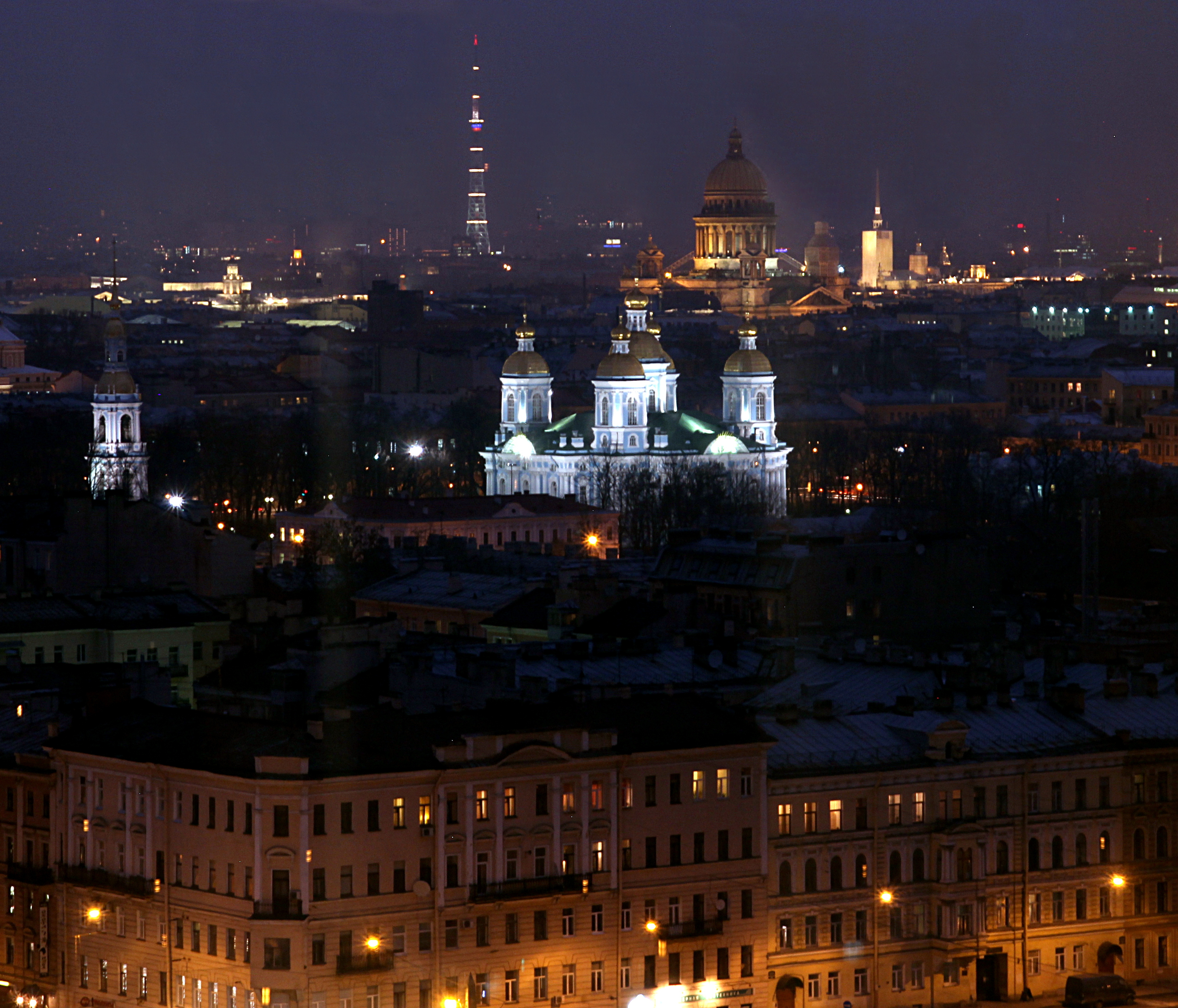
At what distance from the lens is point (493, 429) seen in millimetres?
94625

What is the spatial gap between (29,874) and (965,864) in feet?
26.1

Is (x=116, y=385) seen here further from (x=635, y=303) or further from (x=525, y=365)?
(x=635, y=303)

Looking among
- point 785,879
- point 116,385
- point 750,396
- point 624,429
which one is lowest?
point 785,879

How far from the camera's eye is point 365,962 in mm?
29094

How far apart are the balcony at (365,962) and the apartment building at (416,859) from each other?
18mm

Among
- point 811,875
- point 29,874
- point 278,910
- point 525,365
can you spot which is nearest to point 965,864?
point 811,875

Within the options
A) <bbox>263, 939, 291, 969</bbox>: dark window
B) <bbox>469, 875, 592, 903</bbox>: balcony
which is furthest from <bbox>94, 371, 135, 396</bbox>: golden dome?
<bbox>263, 939, 291, 969</bbox>: dark window

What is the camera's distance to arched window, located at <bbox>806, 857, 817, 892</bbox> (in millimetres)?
31719

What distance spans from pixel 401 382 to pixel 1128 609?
75054 mm

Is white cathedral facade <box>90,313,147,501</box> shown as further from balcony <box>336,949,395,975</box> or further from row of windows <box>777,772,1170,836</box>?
balcony <box>336,949,395,975</box>

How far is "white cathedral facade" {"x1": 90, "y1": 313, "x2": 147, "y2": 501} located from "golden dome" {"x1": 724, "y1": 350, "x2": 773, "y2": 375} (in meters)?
13.3

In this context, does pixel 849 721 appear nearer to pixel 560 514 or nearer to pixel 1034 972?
pixel 1034 972

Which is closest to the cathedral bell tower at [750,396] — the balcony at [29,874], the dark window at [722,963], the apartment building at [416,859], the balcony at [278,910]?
the apartment building at [416,859]

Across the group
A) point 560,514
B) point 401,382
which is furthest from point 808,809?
point 401,382
